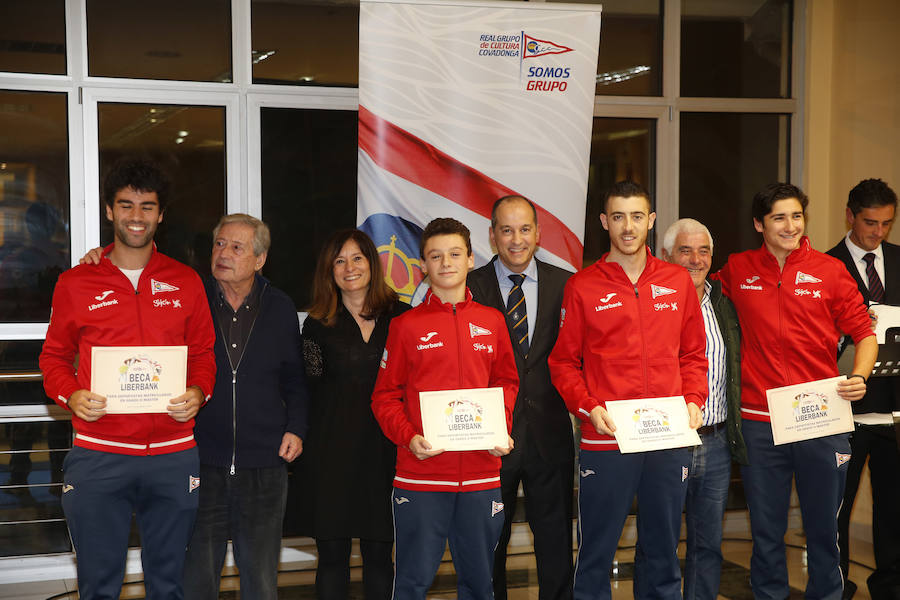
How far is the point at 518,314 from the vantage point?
3330mm

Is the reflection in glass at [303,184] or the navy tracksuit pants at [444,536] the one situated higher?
the reflection in glass at [303,184]

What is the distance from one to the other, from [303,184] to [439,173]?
3.70ft

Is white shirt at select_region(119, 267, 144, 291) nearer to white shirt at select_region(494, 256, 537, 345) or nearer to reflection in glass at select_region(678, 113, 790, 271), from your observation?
white shirt at select_region(494, 256, 537, 345)

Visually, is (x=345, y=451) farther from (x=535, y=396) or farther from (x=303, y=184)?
(x=303, y=184)

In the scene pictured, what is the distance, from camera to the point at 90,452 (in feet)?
9.05

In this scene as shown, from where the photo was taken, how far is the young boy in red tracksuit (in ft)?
9.53

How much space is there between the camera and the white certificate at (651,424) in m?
2.97

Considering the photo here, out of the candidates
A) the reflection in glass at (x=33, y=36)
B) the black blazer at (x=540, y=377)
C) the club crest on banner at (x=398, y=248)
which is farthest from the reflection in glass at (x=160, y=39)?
the black blazer at (x=540, y=377)

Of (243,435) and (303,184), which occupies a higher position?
(303,184)

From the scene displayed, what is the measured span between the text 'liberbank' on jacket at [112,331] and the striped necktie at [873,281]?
3.12m

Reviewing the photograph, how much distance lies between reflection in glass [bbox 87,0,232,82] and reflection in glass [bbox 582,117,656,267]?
2361 millimetres

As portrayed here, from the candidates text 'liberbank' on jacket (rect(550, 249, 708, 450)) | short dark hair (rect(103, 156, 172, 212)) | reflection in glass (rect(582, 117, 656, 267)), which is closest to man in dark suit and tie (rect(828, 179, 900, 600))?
text 'liberbank' on jacket (rect(550, 249, 708, 450))

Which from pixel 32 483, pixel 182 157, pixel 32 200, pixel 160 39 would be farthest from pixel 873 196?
pixel 32 483

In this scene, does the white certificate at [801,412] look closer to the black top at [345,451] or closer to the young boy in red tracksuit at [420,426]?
the young boy in red tracksuit at [420,426]
